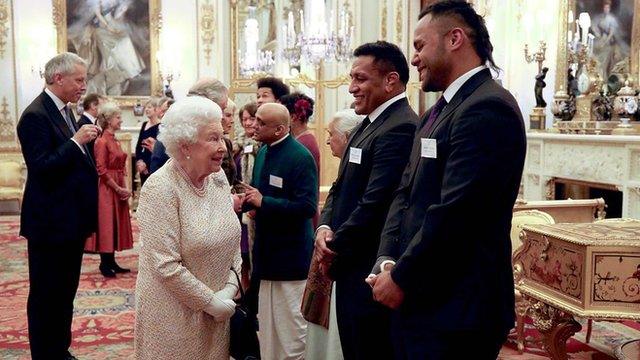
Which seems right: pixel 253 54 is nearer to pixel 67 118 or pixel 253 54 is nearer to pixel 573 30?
pixel 573 30

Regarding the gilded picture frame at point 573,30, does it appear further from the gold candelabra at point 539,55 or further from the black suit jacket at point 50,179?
the black suit jacket at point 50,179

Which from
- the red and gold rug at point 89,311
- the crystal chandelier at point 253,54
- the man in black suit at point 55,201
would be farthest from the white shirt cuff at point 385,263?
the crystal chandelier at point 253,54

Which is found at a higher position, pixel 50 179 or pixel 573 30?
pixel 573 30

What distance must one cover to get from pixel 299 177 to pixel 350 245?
967mm

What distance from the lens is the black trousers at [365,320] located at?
2852 mm

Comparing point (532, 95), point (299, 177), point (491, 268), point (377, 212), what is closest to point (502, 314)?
point (491, 268)

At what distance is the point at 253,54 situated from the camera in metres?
12.6

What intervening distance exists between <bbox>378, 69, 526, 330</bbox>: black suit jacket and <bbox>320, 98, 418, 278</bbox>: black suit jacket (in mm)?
600

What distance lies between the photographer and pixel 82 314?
17.7 feet

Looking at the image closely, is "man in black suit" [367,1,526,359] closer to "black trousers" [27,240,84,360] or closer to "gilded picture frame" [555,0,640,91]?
"black trousers" [27,240,84,360]

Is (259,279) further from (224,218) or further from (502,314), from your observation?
(502,314)

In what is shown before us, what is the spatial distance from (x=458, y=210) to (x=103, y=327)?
12.4ft

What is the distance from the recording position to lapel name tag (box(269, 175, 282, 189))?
3699 mm

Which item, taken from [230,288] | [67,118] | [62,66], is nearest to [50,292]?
[67,118]
